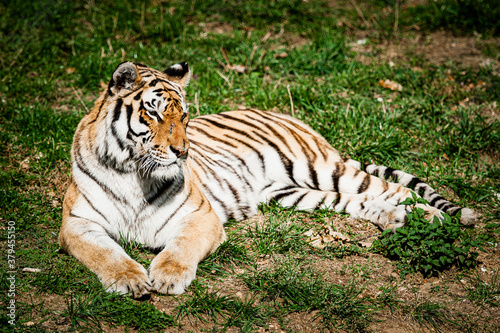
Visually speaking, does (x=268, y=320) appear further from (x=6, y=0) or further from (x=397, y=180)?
(x=6, y=0)

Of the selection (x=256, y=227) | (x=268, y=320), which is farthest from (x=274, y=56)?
(x=268, y=320)

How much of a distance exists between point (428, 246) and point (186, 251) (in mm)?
1754

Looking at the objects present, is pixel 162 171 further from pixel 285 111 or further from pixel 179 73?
Answer: pixel 285 111

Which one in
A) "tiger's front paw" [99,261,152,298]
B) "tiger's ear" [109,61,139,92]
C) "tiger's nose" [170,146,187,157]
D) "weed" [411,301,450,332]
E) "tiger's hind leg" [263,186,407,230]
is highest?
Result: "tiger's ear" [109,61,139,92]

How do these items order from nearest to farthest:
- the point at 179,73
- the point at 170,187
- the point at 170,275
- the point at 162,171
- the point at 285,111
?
the point at 170,275
the point at 162,171
the point at 170,187
the point at 179,73
the point at 285,111

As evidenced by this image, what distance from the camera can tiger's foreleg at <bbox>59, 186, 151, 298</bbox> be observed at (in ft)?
9.38

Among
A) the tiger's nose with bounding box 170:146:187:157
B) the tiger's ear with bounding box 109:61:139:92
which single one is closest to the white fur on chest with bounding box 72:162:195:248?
the tiger's nose with bounding box 170:146:187:157

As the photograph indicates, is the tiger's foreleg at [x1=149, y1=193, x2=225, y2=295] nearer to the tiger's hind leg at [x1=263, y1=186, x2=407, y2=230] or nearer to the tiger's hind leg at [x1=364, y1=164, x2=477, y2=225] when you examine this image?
the tiger's hind leg at [x1=263, y1=186, x2=407, y2=230]

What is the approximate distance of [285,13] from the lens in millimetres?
7316

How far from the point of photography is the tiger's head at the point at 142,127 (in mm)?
3115

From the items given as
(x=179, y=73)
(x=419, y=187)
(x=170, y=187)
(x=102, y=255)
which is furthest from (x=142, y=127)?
(x=419, y=187)

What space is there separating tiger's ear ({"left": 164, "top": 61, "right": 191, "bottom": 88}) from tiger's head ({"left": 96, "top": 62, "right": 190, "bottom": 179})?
1.15 feet

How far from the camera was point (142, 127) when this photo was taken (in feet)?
10.3

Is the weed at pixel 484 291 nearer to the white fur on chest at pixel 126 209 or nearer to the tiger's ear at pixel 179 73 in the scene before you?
the white fur on chest at pixel 126 209
